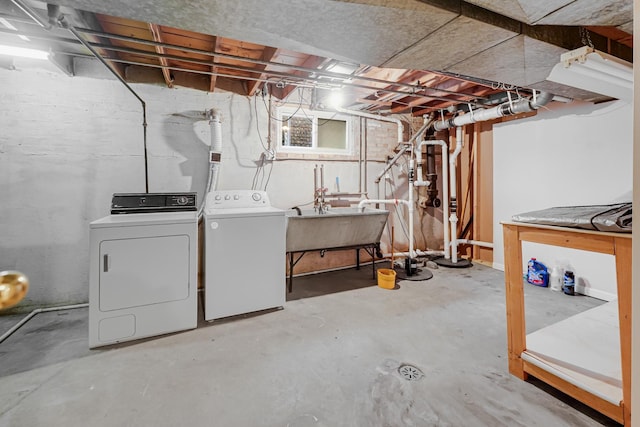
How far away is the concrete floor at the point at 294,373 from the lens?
1.60 m

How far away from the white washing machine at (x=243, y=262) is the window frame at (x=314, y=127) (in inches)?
58.0

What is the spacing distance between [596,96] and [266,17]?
3572mm

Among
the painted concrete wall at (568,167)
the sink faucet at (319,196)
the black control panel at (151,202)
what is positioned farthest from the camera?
the sink faucet at (319,196)

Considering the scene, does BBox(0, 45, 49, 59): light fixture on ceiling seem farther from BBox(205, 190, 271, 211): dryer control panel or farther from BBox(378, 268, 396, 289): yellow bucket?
BBox(378, 268, 396, 289): yellow bucket

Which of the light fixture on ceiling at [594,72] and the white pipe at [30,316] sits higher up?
the light fixture on ceiling at [594,72]

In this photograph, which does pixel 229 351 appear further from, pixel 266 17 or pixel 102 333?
pixel 266 17

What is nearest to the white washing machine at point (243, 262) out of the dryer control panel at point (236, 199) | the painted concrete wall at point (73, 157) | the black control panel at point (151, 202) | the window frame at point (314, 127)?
the black control panel at point (151, 202)

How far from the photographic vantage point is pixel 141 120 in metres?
3.21

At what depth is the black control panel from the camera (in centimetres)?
264

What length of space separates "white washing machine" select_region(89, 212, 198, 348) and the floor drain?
5.94 feet

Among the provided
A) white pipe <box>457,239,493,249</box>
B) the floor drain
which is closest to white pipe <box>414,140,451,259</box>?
white pipe <box>457,239,493,249</box>

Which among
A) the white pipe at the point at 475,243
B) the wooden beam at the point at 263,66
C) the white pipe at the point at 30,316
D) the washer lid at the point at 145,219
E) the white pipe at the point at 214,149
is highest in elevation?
the wooden beam at the point at 263,66

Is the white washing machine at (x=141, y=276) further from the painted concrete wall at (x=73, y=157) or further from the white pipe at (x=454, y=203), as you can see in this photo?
the white pipe at (x=454, y=203)

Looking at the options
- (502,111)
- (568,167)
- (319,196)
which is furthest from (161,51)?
(568,167)
